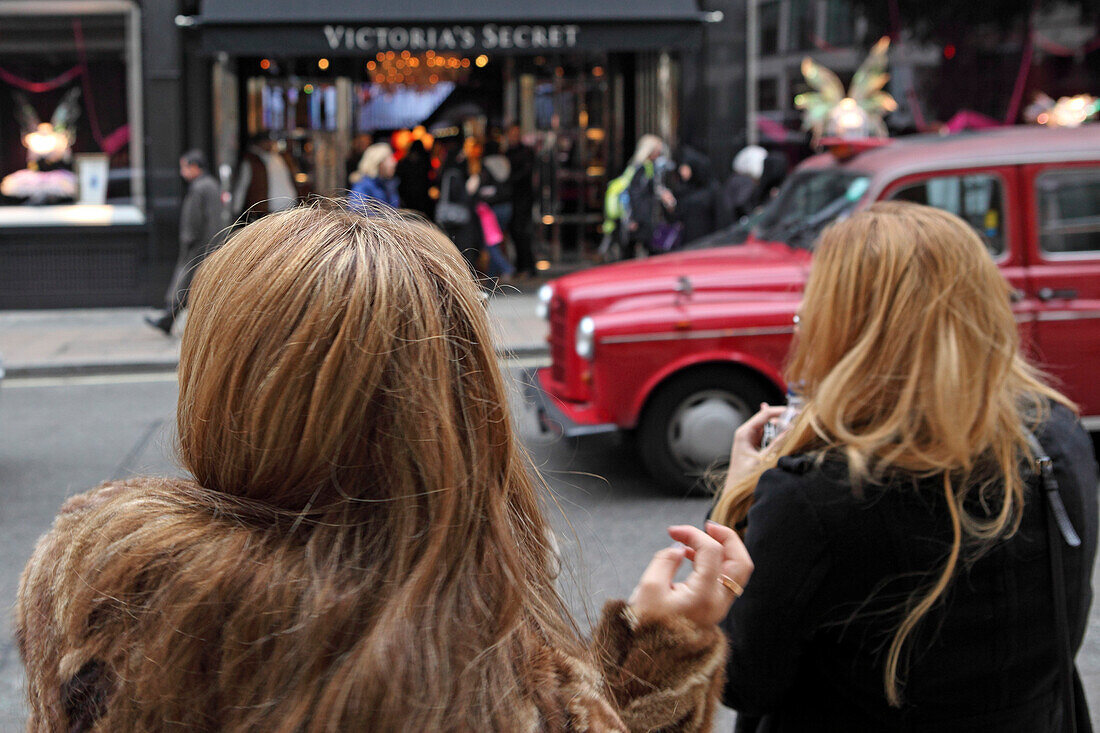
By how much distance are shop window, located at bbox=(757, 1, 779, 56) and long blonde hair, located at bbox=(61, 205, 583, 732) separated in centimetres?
1423

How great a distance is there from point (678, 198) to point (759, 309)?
6.39m

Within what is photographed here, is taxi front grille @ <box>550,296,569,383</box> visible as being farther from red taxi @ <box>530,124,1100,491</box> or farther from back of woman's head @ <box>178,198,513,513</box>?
back of woman's head @ <box>178,198,513,513</box>

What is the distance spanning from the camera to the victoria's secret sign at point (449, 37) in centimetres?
1288

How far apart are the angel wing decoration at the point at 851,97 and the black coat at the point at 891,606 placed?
13.5 m

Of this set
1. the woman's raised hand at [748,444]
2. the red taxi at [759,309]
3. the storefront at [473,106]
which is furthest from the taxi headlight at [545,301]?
the storefront at [473,106]

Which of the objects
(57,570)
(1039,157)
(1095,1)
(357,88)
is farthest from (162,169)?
(57,570)

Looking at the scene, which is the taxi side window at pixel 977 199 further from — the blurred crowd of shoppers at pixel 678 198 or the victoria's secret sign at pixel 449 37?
the victoria's secret sign at pixel 449 37

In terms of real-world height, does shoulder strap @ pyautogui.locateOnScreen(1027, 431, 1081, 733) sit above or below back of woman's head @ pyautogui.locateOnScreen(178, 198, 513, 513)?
below

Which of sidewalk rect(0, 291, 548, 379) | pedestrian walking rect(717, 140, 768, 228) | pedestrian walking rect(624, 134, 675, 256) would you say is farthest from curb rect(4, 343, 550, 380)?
pedestrian walking rect(717, 140, 768, 228)

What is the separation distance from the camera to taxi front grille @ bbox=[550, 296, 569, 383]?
251 inches

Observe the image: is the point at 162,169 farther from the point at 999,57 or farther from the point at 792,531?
the point at 792,531

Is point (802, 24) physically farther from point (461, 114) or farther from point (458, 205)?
point (458, 205)

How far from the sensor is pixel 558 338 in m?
6.45

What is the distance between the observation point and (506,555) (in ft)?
3.72
